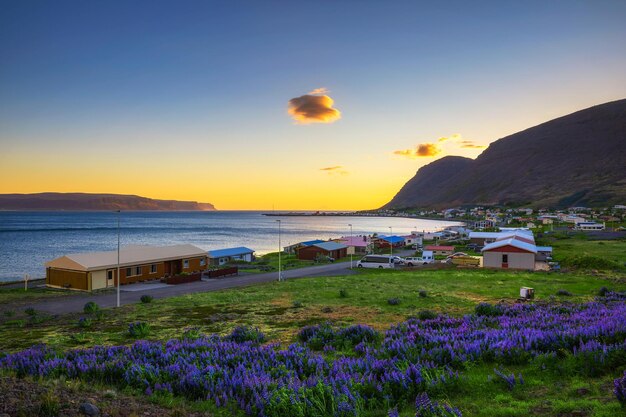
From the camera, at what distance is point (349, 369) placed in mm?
9461

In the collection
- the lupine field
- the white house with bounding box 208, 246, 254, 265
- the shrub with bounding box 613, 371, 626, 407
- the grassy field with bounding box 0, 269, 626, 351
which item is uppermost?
the shrub with bounding box 613, 371, 626, 407

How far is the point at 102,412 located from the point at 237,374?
2970 millimetres

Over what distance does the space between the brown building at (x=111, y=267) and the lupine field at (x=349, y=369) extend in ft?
122

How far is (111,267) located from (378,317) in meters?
37.5

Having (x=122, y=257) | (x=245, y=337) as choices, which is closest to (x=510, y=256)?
(x=245, y=337)

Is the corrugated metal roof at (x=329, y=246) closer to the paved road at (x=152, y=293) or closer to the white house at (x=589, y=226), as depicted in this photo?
the paved road at (x=152, y=293)

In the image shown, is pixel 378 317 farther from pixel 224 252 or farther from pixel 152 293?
pixel 224 252

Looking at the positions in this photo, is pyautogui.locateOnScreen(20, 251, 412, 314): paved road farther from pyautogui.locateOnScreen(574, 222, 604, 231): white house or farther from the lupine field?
pyautogui.locateOnScreen(574, 222, 604, 231): white house

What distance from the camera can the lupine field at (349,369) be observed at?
Result: 7.29 meters

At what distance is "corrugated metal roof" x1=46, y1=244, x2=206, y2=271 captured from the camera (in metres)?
46.2

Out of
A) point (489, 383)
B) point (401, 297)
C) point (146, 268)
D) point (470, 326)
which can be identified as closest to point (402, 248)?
point (146, 268)

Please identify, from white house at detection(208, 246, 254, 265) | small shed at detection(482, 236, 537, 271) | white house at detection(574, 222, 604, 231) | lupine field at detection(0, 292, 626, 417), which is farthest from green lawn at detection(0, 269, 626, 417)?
white house at detection(574, 222, 604, 231)

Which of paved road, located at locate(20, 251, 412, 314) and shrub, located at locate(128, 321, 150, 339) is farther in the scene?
paved road, located at locate(20, 251, 412, 314)

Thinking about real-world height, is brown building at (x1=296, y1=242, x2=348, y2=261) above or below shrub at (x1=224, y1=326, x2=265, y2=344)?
below
